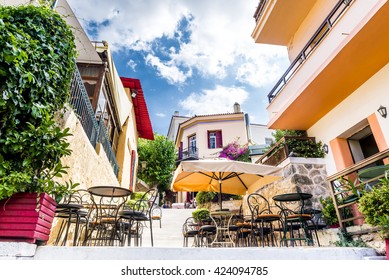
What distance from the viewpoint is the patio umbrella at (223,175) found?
17.7 feet

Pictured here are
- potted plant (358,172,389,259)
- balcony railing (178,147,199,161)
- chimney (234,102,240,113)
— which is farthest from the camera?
chimney (234,102,240,113)

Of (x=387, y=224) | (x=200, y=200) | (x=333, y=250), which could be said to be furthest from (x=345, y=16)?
(x=200, y=200)

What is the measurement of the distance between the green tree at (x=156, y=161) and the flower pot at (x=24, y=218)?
1821cm

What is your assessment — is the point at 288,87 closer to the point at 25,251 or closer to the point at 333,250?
the point at 333,250

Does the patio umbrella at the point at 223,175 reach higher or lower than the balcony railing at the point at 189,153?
lower

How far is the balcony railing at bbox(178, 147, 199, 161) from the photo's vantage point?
71.6 ft

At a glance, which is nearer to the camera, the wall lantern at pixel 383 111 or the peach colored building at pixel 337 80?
the peach colored building at pixel 337 80

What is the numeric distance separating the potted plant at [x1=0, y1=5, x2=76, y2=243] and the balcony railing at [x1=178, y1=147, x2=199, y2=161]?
18.5 m

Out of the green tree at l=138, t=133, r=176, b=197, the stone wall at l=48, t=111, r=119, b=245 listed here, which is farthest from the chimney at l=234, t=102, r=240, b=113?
the stone wall at l=48, t=111, r=119, b=245

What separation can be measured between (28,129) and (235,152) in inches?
645

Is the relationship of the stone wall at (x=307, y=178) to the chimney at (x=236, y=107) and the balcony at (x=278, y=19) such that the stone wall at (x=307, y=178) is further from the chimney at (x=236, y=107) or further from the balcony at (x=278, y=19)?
the chimney at (x=236, y=107)

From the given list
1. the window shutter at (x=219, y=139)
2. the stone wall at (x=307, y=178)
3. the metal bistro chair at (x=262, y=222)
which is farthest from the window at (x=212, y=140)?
the metal bistro chair at (x=262, y=222)

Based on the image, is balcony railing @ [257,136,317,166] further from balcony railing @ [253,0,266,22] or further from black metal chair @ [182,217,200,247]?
balcony railing @ [253,0,266,22]

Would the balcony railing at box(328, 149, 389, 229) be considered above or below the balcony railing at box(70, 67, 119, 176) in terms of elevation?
below
